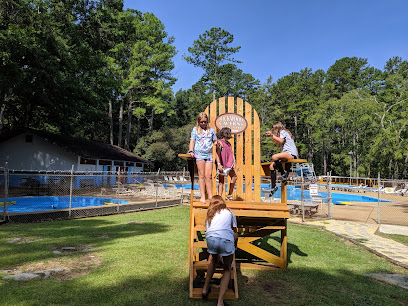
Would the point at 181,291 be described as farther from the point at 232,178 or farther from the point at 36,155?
the point at 36,155

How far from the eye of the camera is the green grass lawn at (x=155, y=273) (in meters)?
3.72

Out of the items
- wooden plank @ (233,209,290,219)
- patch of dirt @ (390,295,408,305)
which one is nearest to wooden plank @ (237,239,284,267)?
wooden plank @ (233,209,290,219)

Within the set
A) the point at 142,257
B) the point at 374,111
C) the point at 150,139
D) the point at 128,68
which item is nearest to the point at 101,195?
the point at 142,257

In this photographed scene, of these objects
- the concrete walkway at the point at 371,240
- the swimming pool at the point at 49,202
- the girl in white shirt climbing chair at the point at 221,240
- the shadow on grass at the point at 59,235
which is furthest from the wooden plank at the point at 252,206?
the swimming pool at the point at 49,202

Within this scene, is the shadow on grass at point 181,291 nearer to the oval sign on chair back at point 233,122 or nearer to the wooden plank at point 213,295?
the wooden plank at point 213,295

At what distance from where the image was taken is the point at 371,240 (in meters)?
7.85

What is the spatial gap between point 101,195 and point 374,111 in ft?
105

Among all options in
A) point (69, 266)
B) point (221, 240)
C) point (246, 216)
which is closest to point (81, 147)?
point (69, 266)

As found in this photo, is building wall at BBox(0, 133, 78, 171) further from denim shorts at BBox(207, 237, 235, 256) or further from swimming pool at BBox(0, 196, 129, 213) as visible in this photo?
denim shorts at BBox(207, 237, 235, 256)

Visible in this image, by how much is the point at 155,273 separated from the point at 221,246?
1598 mm

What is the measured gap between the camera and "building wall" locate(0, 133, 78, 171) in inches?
1014

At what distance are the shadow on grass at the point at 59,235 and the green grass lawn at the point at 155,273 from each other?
21 millimetres

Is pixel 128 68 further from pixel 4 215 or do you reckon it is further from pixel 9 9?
pixel 4 215

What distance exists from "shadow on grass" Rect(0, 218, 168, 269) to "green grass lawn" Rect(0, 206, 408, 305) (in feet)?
0.07
